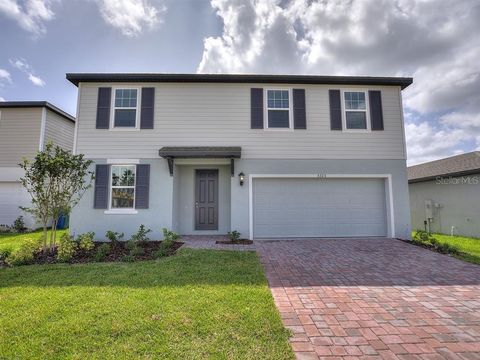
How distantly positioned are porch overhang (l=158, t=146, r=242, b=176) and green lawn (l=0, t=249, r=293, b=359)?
4120mm

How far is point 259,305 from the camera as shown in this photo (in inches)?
135

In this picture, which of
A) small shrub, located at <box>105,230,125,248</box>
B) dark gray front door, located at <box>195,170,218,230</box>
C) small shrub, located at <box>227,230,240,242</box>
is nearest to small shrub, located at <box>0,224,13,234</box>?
small shrub, located at <box>105,230,125,248</box>

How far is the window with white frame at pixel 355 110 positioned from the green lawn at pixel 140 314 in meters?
6.86

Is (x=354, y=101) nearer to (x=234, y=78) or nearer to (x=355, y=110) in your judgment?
(x=355, y=110)

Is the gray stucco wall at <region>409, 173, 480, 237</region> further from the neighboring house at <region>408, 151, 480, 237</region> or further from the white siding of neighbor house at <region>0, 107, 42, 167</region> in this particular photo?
the white siding of neighbor house at <region>0, 107, 42, 167</region>

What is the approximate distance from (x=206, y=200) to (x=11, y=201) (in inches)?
407

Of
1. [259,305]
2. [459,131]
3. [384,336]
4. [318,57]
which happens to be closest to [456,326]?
[384,336]

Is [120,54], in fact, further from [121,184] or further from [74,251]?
[74,251]

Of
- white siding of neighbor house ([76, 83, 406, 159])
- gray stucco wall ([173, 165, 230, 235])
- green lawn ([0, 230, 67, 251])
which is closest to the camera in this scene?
green lawn ([0, 230, 67, 251])

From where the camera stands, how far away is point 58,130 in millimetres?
13195

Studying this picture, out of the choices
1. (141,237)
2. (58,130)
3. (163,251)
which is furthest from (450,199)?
(58,130)

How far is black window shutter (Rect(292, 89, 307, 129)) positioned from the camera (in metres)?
8.95

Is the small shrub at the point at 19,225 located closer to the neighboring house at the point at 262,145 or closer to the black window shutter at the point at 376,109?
the neighboring house at the point at 262,145

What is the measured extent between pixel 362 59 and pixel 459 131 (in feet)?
46.9
